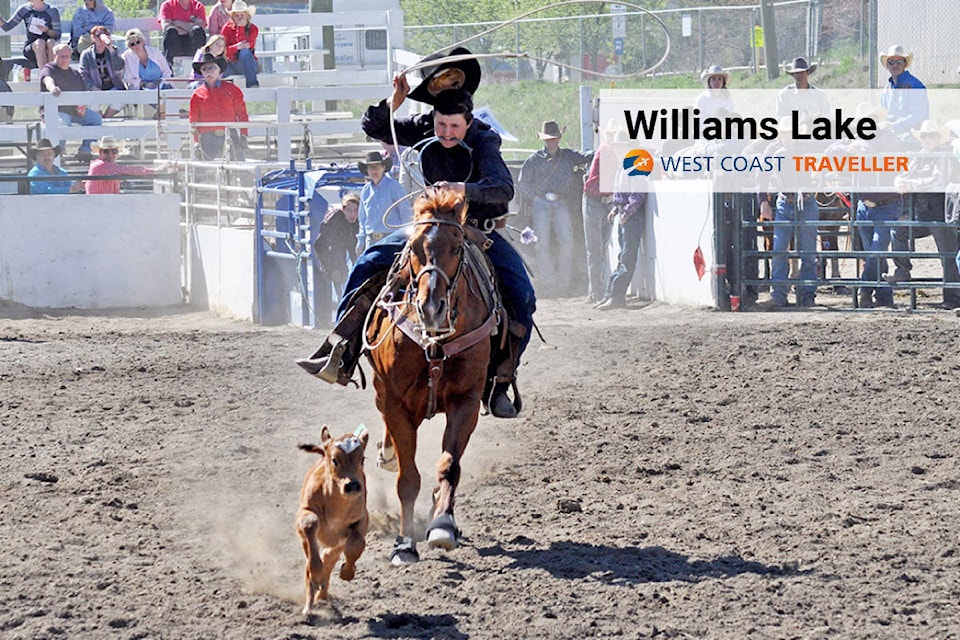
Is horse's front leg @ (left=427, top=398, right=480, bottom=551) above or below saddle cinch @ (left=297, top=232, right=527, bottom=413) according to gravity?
Answer: below

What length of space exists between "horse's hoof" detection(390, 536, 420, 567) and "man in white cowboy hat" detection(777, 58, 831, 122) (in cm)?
940

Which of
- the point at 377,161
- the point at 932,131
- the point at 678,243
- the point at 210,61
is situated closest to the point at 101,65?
the point at 210,61

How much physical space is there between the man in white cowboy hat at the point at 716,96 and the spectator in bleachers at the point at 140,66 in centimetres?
800

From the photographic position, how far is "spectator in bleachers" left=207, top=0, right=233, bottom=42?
20797 mm

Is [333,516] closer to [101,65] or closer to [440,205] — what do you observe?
[440,205]

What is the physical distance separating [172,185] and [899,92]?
8749mm

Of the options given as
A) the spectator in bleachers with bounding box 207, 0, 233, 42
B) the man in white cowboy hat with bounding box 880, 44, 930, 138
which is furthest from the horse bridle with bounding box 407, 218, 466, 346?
the spectator in bleachers with bounding box 207, 0, 233, 42

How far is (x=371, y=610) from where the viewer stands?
5.43 metres

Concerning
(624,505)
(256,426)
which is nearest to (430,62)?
(624,505)

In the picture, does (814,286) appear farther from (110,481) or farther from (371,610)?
(371,610)

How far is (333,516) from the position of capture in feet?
17.9

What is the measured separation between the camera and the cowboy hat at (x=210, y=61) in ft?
61.1
